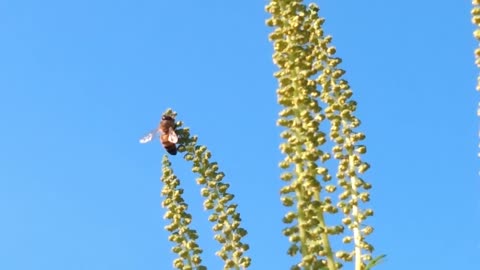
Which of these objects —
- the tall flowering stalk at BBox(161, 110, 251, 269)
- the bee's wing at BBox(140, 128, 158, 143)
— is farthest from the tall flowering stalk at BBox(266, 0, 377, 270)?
the bee's wing at BBox(140, 128, 158, 143)

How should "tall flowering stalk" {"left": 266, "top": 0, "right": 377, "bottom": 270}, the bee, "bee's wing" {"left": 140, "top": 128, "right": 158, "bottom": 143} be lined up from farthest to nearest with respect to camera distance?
1. "bee's wing" {"left": 140, "top": 128, "right": 158, "bottom": 143}
2. the bee
3. "tall flowering stalk" {"left": 266, "top": 0, "right": 377, "bottom": 270}

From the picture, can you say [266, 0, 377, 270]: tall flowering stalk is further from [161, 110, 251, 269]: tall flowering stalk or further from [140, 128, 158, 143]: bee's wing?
[140, 128, 158, 143]: bee's wing

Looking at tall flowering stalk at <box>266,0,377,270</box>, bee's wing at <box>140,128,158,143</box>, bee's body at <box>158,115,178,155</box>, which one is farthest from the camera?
bee's wing at <box>140,128,158,143</box>

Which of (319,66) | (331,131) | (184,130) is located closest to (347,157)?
(331,131)

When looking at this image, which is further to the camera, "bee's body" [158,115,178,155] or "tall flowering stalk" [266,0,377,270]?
"bee's body" [158,115,178,155]

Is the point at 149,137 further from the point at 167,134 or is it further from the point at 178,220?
the point at 178,220

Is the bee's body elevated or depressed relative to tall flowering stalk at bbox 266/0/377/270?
elevated

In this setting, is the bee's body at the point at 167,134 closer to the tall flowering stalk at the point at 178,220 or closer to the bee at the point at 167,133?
the bee at the point at 167,133

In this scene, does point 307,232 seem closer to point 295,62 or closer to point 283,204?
point 283,204

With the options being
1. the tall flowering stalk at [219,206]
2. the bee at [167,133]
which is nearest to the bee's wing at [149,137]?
the bee at [167,133]
